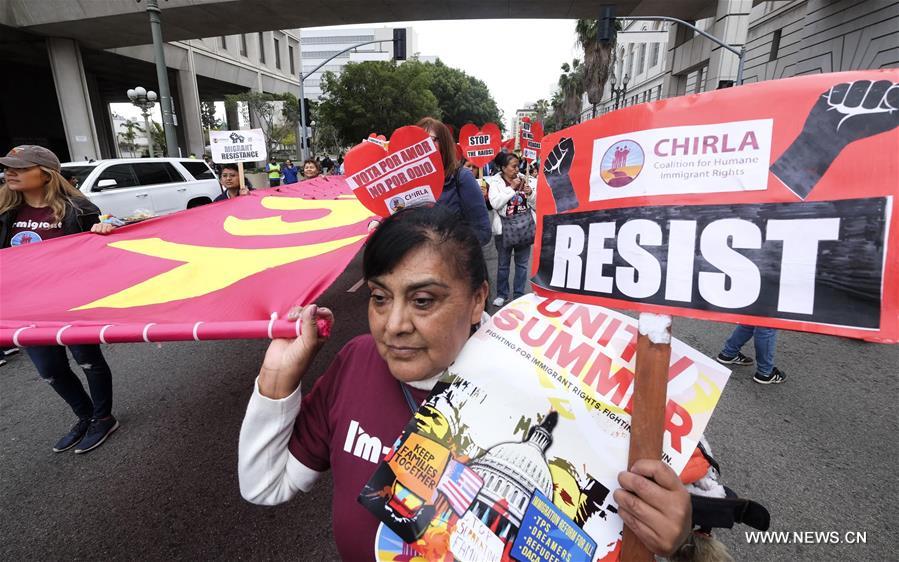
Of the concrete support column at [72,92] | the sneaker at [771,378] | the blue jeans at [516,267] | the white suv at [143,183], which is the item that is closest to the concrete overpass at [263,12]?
the concrete support column at [72,92]

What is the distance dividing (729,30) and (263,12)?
58.2 ft

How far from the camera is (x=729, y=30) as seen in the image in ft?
52.4

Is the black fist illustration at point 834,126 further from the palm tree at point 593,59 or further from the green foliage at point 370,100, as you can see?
the green foliage at point 370,100

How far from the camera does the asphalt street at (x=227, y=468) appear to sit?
240cm

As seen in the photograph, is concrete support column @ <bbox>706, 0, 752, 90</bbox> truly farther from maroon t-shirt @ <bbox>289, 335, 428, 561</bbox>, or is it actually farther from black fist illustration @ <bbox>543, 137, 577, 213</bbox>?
maroon t-shirt @ <bbox>289, 335, 428, 561</bbox>

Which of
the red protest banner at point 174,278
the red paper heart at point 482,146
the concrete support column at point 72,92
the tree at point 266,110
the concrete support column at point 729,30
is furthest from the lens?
the tree at point 266,110

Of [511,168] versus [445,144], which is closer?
[445,144]

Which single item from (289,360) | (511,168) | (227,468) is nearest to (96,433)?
(227,468)

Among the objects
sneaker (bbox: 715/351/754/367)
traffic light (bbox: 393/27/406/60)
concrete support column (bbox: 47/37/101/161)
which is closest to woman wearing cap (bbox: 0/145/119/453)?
sneaker (bbox: 715/351/754/367)

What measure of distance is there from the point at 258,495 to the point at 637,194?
1.26 metres

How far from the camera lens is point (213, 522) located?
2541 millimetres

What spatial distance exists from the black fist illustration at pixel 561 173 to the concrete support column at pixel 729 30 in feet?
59.1

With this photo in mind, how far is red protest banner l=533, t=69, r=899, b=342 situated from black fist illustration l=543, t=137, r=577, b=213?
0.02 meters

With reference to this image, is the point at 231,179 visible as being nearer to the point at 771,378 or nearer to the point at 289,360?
the point at 289,360
